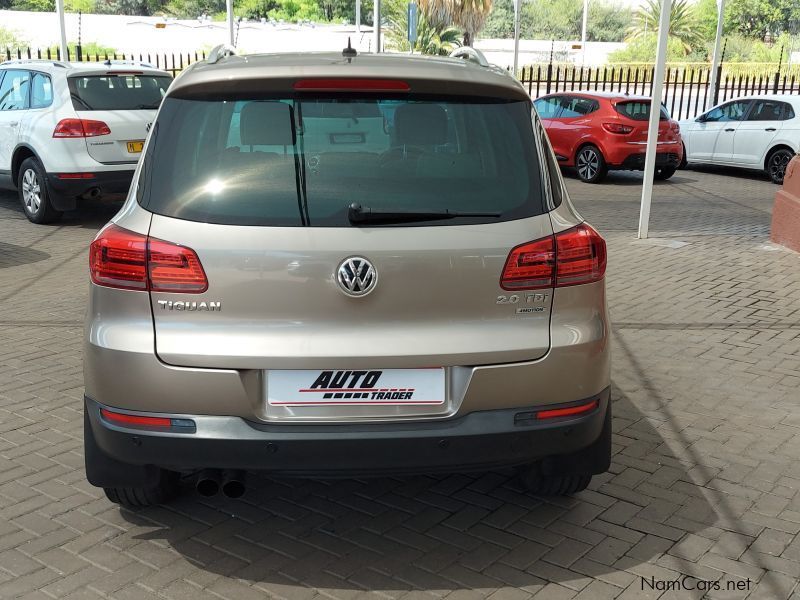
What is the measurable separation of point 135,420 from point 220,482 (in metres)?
0.41

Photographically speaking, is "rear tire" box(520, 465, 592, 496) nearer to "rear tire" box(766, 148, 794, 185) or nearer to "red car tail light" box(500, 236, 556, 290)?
"red car tail light" box(500, 236, 556, 290)

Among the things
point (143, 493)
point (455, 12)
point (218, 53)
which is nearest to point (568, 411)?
point (143, 493)

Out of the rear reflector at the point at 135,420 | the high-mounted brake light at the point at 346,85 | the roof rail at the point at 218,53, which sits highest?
the roof rail at the point at 218,53

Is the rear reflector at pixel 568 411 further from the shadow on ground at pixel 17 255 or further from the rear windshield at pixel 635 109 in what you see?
the rear windshield at pixel 635 109

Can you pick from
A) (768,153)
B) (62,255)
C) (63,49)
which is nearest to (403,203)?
(62,255)

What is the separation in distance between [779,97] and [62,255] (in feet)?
40.7

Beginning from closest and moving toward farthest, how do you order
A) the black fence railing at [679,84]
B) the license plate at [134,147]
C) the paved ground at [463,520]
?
the paved ground at [463,520] < the license plate at [134,147] < the black fence railing at [679,84]

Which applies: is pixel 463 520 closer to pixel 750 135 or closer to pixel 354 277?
Result: pixel 354 277

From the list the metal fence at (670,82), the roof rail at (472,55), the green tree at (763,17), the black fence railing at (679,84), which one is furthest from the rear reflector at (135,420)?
the green tree at (763,17)

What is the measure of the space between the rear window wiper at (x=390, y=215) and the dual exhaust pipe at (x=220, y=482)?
1.01 m

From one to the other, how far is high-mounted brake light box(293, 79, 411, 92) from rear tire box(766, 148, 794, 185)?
1436 centimetres

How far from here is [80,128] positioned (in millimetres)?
10547

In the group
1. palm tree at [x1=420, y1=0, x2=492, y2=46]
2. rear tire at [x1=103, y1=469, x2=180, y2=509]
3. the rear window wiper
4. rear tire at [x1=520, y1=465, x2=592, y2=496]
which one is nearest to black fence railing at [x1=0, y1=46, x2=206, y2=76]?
rear tire at [x1=103, y1=469, x2=180, y2=509]

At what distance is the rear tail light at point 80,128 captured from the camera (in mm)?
10539
